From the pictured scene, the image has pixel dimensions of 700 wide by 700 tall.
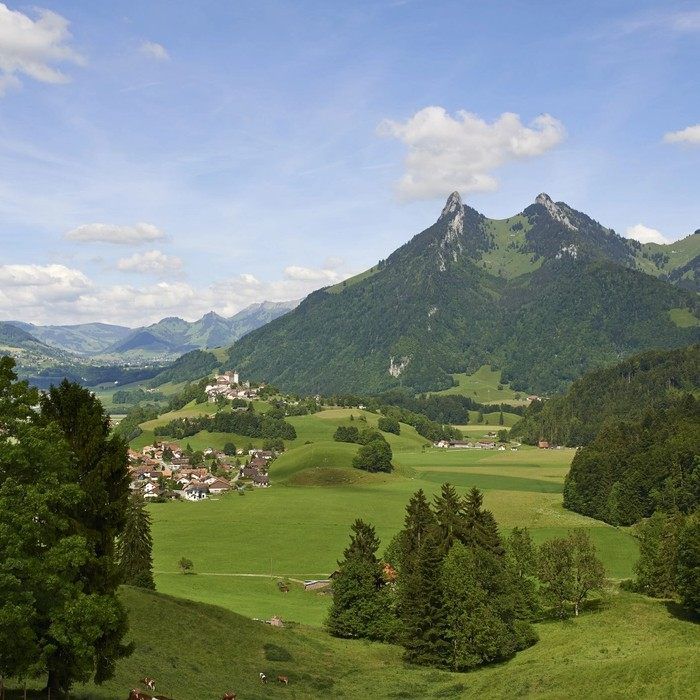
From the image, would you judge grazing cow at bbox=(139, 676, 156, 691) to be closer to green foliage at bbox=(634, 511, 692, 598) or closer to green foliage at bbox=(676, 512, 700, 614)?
green foliage at bbox=(676, 512, 700, 614)

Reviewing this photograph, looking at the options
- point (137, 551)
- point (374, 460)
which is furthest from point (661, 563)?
point (374, 460)

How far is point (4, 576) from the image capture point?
2209 cm

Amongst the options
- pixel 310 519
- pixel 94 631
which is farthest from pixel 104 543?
pixel 310 519

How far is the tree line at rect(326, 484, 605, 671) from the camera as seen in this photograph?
56625 mm

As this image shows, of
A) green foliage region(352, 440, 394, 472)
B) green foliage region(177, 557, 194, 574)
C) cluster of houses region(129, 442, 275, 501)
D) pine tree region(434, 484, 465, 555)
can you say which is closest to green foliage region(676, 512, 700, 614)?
pine tree region(434, 484, 465, 555)

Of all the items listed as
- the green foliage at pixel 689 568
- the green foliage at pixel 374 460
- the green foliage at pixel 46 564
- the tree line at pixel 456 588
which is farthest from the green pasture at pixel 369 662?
the green foliage at pixel 374 460

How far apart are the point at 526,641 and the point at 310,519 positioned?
72271mm

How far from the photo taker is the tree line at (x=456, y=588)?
56.6 meters

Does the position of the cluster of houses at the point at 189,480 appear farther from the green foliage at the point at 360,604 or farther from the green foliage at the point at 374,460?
the green foliage at the point at 360,604

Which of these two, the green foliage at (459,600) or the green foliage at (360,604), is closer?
the green foliage at (459,600)

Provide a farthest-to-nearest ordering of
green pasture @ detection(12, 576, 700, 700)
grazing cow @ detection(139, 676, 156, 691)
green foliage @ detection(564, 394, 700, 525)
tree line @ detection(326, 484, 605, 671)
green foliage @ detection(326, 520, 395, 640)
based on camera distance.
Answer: green foliage @ detection(564, 394, 700, 525) → green foliage @ detection(326, 520, 395, 640) → tree line @ detection(326, 484, 605, 671) → green pasture @ detection(12, 576, 700, 700) → grazing cow @ detection(139, 676, 156, 691)

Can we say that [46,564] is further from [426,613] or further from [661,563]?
[661,563]

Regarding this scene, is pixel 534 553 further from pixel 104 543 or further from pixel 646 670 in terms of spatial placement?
pixel 104 543

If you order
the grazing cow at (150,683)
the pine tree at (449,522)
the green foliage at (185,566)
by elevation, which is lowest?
the green foliage at (185,566)
